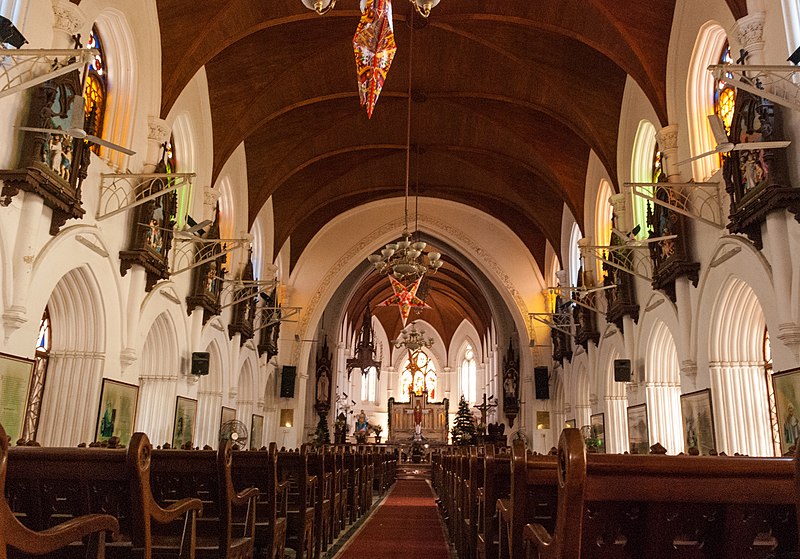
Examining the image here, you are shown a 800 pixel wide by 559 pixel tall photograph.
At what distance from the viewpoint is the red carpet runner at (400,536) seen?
7.14 meters

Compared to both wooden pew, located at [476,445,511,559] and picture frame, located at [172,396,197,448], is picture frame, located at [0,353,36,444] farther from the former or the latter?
wooden pew, located at [476,445,511,559]

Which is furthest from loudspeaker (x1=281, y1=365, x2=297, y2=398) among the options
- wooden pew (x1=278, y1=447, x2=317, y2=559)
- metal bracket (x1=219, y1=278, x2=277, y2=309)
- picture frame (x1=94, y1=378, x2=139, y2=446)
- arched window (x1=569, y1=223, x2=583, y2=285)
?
wooden pew (x1=278, y1=447, x2=317, y2=559)

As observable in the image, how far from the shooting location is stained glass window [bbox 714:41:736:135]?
10070 millimetres

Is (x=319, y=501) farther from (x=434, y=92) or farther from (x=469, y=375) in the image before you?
(x=469, y=375)

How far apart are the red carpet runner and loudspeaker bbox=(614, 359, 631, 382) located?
15.2 feet

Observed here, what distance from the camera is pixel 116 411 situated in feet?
34.3

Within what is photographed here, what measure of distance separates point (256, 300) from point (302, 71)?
6786mm

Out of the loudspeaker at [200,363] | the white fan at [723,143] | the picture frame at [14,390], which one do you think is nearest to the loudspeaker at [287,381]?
the loudspeaker at [200,363]

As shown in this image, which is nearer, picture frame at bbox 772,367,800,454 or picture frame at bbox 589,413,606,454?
picture frame at bbox 772,367,800,454

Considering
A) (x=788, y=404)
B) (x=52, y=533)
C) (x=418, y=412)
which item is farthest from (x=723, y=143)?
(x=418, y=412)

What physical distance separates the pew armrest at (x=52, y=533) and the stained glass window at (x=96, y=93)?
29.5 feet

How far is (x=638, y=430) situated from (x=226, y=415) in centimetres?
993

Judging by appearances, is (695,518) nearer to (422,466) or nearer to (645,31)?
(645,31)

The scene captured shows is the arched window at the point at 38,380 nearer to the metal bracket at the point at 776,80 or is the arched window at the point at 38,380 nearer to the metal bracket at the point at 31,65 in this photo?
the metal bracket at the point at 31,65
